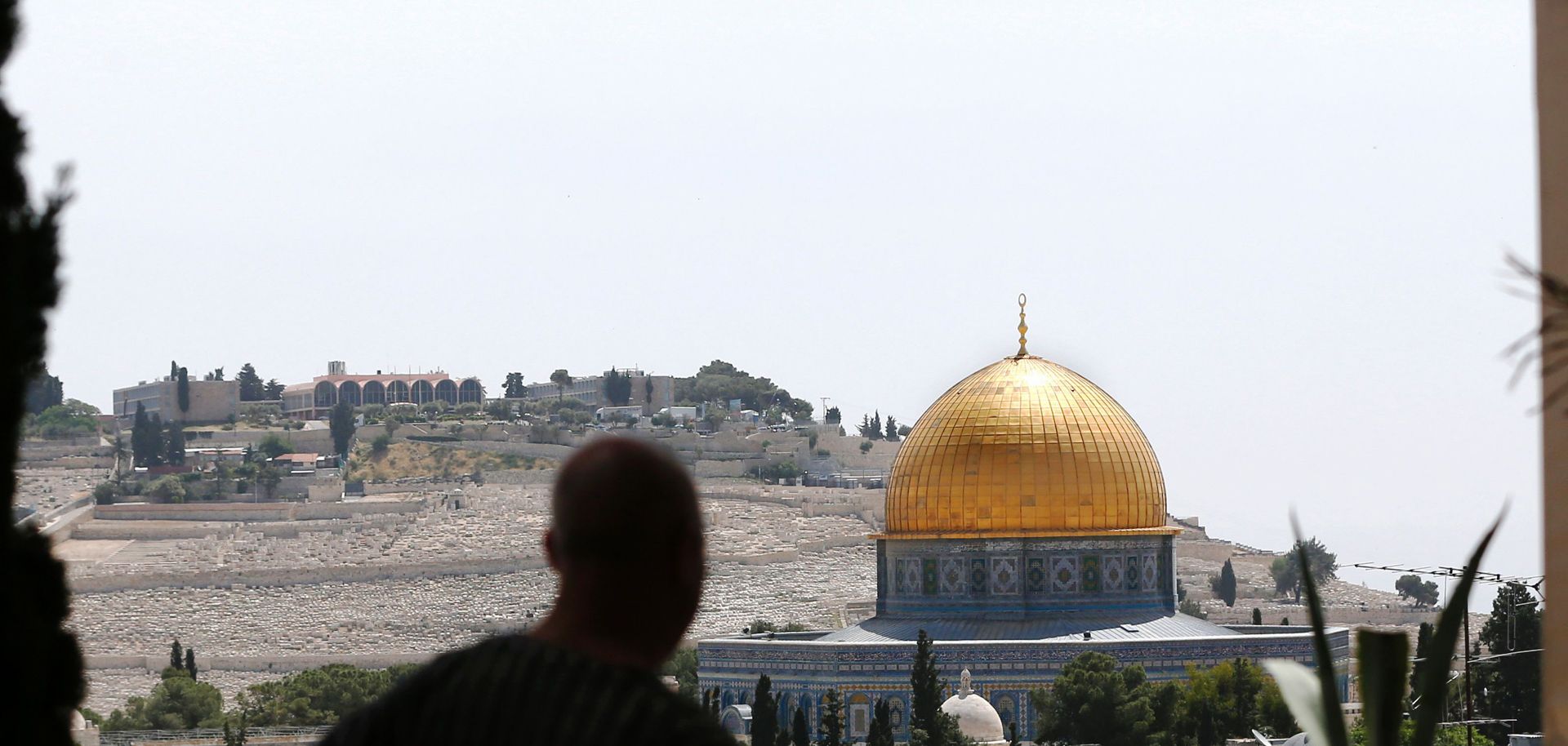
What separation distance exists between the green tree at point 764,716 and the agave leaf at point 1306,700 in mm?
25343

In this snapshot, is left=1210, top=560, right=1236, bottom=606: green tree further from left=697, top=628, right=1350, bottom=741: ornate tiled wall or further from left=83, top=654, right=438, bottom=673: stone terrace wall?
left=697, top=628, right=1350, bottom=741: ornate tiled wall

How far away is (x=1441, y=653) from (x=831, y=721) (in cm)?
2584

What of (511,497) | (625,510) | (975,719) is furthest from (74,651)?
(511,497)

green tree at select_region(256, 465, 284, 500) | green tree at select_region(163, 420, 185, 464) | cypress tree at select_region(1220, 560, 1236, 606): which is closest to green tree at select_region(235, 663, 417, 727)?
cypress tree at select_region(1220, 560, 1236, 606)

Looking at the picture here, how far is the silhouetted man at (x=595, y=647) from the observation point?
3.41 meters

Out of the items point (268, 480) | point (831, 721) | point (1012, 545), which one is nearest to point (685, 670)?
point (1012, 545)

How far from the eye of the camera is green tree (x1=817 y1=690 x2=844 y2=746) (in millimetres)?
30125

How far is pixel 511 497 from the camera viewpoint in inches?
4633

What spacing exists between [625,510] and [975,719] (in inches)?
1134

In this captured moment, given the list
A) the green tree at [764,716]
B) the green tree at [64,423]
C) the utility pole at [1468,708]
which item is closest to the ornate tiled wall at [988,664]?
the green tree at [764,716]

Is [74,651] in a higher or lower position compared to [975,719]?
higher

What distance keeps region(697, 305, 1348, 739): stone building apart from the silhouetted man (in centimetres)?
3109

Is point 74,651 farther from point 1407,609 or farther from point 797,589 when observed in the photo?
point 797,589

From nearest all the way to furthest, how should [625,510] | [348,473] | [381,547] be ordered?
[625,510] < [381,547] < [348,473]
